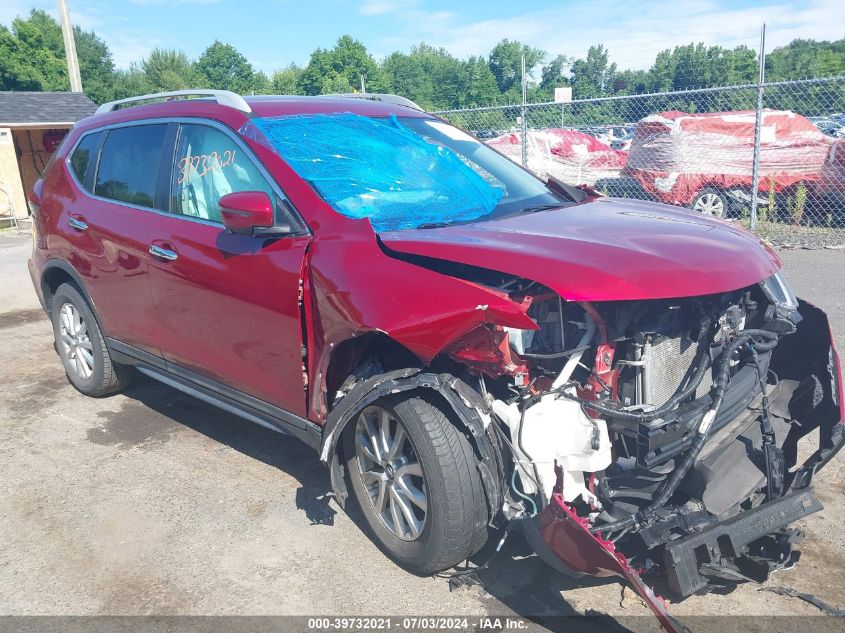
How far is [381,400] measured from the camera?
305 cm

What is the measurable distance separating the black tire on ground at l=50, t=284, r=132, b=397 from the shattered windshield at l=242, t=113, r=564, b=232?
85.3 inches

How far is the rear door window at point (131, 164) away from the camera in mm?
4289

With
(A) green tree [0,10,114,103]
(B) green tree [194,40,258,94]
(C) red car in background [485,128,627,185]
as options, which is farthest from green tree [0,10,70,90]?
(C) red car in background [485,128,627,185]

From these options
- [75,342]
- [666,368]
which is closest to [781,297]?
[666,368]

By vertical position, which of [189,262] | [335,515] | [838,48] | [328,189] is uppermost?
[838,48]

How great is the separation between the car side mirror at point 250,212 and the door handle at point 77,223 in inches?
74.3

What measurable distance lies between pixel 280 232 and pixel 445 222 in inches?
30.0

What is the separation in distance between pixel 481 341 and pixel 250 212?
4.03ft

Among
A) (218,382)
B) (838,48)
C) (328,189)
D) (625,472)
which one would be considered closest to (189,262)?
(218,382)

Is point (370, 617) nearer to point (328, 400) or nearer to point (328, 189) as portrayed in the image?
point (328, 400)

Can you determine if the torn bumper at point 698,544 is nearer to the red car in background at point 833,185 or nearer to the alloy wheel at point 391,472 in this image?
the alloy wheel at point 391,472

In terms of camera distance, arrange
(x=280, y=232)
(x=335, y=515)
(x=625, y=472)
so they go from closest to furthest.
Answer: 1. (x=625, y=472)
2. (x=280, y=232)
3. (x=335, y=515)

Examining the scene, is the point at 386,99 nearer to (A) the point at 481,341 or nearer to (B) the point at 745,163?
(A) the point at 481,341

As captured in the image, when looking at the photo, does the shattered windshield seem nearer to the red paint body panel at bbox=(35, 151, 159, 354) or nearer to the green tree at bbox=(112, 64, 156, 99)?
the red paint body panel at bbox=(35, 151, 159, 354)
